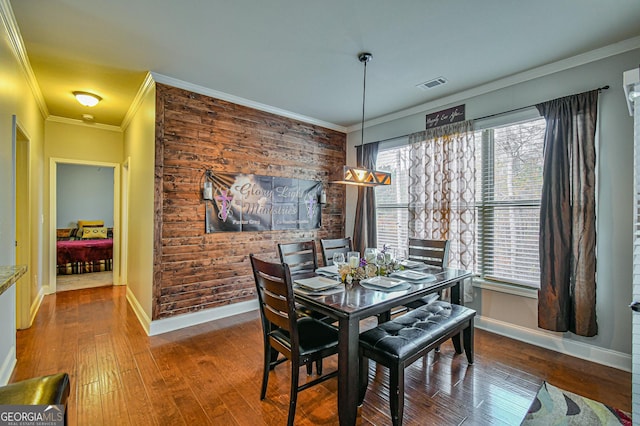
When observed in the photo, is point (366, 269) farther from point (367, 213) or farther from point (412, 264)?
point (367, 213)

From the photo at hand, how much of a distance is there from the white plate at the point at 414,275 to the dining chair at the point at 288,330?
2.55ft

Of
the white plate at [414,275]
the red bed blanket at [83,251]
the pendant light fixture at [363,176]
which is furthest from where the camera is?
the red bed blanket at [83,251]

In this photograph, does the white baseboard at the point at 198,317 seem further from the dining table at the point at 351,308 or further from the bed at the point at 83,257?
the bed at the point at 83,257

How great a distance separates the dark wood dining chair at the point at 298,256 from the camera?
9.18 ft

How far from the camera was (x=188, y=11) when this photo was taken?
221cm

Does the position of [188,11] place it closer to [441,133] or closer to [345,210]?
[441,133]

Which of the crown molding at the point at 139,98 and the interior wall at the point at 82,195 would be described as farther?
the interior wall at the point at 82,195

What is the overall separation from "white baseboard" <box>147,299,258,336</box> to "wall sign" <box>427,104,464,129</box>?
3375 millimetres

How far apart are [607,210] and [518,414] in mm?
1949

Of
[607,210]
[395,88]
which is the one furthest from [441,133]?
[607,210]

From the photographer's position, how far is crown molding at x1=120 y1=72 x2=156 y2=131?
10.9 ft

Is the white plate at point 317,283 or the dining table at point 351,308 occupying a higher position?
the white plate at point 317,283

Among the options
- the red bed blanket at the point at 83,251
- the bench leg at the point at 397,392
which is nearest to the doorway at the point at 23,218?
the red bed blanket at the point at 83,251

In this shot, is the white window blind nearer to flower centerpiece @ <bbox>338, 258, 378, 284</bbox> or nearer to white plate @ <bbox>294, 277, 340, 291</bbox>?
flower centerpiece @ <bbox>338, 258, 378, 284</bbox>
